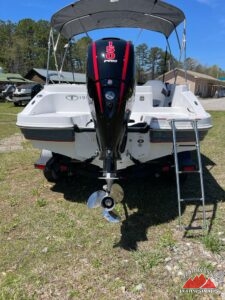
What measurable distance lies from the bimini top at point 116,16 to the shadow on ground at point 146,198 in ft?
7.70

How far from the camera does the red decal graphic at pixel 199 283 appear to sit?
8.59 feet

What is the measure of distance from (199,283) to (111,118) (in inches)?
59.8

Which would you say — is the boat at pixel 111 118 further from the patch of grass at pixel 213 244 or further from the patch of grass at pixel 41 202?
the patch of grass at pixel 213 244

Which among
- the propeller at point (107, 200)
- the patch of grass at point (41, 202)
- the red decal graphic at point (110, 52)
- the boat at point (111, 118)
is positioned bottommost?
the patch of grass at point (41, 202)

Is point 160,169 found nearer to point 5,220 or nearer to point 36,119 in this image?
Answer: point 36,119

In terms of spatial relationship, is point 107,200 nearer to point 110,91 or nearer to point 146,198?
point 110,91

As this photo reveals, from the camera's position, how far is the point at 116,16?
18.2ft

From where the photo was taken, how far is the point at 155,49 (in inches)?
300

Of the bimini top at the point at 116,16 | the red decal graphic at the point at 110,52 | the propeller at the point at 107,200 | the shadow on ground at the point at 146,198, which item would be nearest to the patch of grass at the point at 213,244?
the shadow on ground at the point at 146,198

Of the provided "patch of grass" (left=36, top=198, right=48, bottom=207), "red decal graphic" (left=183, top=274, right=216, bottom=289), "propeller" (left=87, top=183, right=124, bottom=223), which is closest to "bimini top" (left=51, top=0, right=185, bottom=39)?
"patch of grass" (left=36, top=198, right=48, bottom=207)

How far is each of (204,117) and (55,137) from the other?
1.62 m

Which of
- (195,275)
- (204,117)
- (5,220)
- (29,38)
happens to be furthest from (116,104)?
(29,38)

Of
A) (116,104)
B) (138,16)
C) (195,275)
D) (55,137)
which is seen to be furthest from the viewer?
(138,16)

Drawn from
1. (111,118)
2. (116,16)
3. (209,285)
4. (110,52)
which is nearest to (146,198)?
(111,118)
